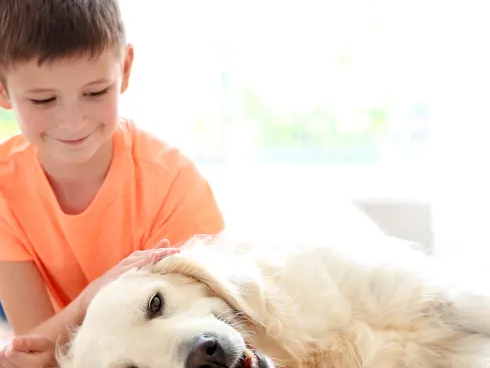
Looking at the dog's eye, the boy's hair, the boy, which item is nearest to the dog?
the dog's eye

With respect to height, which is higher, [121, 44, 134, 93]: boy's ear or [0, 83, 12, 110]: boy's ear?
[121, 44, 134, 93]: boy's ear

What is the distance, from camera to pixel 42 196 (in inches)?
72.1

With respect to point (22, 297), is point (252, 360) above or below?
above

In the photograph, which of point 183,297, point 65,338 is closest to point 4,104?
point 65,338

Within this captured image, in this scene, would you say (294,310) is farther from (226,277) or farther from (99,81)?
(99,81)

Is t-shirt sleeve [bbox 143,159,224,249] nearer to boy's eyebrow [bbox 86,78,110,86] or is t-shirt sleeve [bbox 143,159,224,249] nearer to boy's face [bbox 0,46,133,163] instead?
boy's face [bbox 0,46,133,163]

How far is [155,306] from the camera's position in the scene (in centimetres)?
135

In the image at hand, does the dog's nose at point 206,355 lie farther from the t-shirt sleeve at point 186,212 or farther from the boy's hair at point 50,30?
the boy's hair at point 50,30

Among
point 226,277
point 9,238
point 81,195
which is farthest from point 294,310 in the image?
point 9,238

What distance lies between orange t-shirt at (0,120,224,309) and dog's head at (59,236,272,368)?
331 millimetres

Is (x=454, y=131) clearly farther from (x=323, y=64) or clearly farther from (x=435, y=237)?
(x=323, y=64)

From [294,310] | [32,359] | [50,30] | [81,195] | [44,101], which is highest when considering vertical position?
[50,30]

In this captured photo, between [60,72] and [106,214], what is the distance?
45 cm

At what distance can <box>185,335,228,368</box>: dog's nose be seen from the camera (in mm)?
1211
